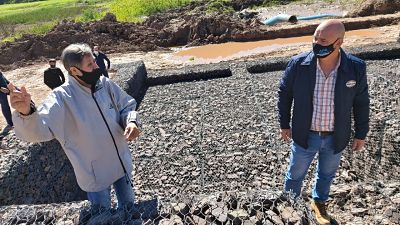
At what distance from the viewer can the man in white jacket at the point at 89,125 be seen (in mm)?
2688

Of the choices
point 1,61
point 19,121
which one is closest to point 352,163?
point 19,121

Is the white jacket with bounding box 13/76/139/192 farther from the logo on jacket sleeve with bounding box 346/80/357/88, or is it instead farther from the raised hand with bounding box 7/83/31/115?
the logo on jacket sleeve with bounding box 346/80/357/88

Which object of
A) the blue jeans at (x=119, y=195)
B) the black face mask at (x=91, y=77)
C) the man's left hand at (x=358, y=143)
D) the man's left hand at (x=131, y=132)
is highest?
the black face mask at (x=91, y=77)

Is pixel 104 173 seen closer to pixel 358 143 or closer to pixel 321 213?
pixel 321 213

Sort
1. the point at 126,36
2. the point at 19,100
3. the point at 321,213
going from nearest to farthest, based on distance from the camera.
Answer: the point at 19,100
the point at 321,213
the point at 126,36

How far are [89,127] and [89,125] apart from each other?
0.05 ft

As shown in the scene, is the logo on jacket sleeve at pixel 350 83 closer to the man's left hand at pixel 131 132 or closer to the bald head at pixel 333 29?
the bald head at pixel 333 29

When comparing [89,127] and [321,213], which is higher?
[89,127]

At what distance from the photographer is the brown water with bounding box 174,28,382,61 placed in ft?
50.6

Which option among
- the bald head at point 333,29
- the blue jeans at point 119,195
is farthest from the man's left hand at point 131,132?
the bald head at point 333,29

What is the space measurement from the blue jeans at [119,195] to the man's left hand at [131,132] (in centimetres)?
57

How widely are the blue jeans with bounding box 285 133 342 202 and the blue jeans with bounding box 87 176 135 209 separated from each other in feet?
4.70

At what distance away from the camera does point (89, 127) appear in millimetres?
2879

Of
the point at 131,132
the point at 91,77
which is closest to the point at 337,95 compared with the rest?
the point at 131,132
